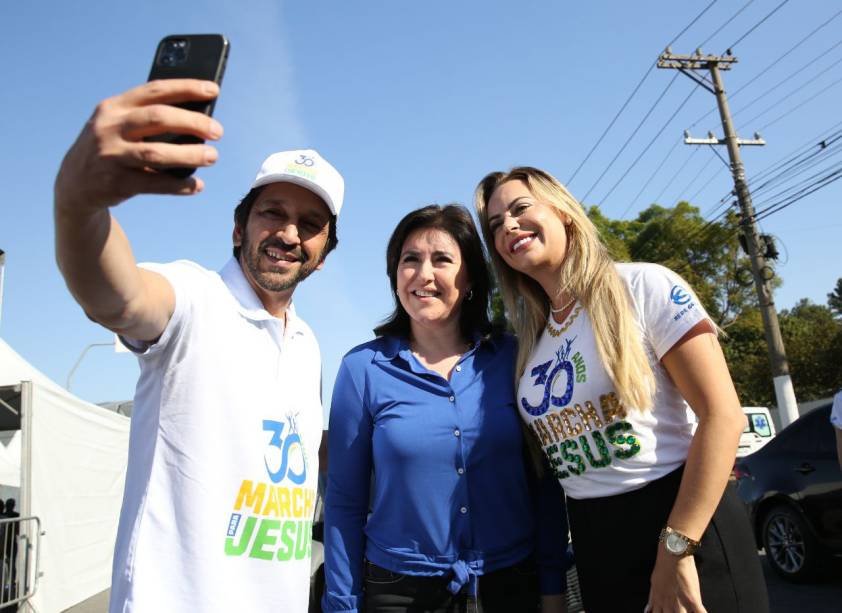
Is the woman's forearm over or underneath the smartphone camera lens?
underneath

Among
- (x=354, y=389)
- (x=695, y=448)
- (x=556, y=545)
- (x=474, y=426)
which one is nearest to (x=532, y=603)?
(x=556, y=545)

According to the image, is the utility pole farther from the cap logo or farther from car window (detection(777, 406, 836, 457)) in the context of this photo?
the cap logo

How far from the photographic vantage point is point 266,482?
1.56m

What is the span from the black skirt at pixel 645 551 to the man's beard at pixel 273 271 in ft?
3.80

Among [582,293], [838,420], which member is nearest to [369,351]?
[582,293]

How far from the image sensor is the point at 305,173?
200cm

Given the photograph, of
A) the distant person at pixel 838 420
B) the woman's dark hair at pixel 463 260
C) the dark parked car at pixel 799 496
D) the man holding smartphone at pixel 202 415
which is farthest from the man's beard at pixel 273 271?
the dark parked car at pixel 799 496

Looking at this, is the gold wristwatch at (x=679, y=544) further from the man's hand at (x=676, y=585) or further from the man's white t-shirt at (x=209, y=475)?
the man's white t-shirt at (x=209, y=475)

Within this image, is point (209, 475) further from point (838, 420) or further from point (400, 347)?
point (838, 420)

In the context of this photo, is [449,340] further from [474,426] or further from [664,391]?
[664,391]

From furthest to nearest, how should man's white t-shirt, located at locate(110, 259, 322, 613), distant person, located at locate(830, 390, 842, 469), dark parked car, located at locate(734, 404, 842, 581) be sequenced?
1. dark parked car, located at locate(734, 404, 842, 581)
2. distant person, located at locate(830, 390, 842, 469)
3. man's white t-shirt, located at locate(110, 259, 322, 613)

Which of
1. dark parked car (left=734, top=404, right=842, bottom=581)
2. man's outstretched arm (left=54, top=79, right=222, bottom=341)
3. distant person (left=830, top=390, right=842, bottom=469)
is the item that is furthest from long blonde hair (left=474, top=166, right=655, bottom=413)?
dark parked car (left=734, top=404, right=842, bottom=581)

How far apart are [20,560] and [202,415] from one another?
264 inches

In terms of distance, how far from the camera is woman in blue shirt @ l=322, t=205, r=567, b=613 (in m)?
2.12
